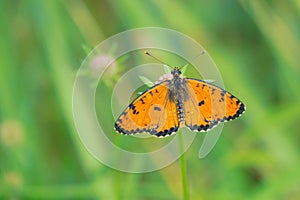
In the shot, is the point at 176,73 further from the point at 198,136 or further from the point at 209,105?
the point at 198,136

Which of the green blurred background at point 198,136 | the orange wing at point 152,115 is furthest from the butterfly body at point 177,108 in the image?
the green blurred background at point 198,136

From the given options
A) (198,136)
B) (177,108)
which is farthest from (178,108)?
(198,136)

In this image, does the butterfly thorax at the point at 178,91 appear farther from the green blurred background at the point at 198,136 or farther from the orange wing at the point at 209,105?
the green blurred background at the point at 198,136

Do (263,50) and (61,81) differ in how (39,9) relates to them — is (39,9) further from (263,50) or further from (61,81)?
(263,50)

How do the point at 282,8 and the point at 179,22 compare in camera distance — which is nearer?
the point at 179,22

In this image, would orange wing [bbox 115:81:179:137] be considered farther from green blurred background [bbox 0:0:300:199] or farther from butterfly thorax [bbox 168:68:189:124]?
green blurred background [bbox 0:0:300:199]

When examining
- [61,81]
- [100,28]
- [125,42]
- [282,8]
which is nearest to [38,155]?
[61,81]

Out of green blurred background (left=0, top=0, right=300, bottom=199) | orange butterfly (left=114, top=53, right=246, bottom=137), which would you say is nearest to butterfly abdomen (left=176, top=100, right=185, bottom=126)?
orange butterfly (left=114, top=53, right=246, bottom=137)
